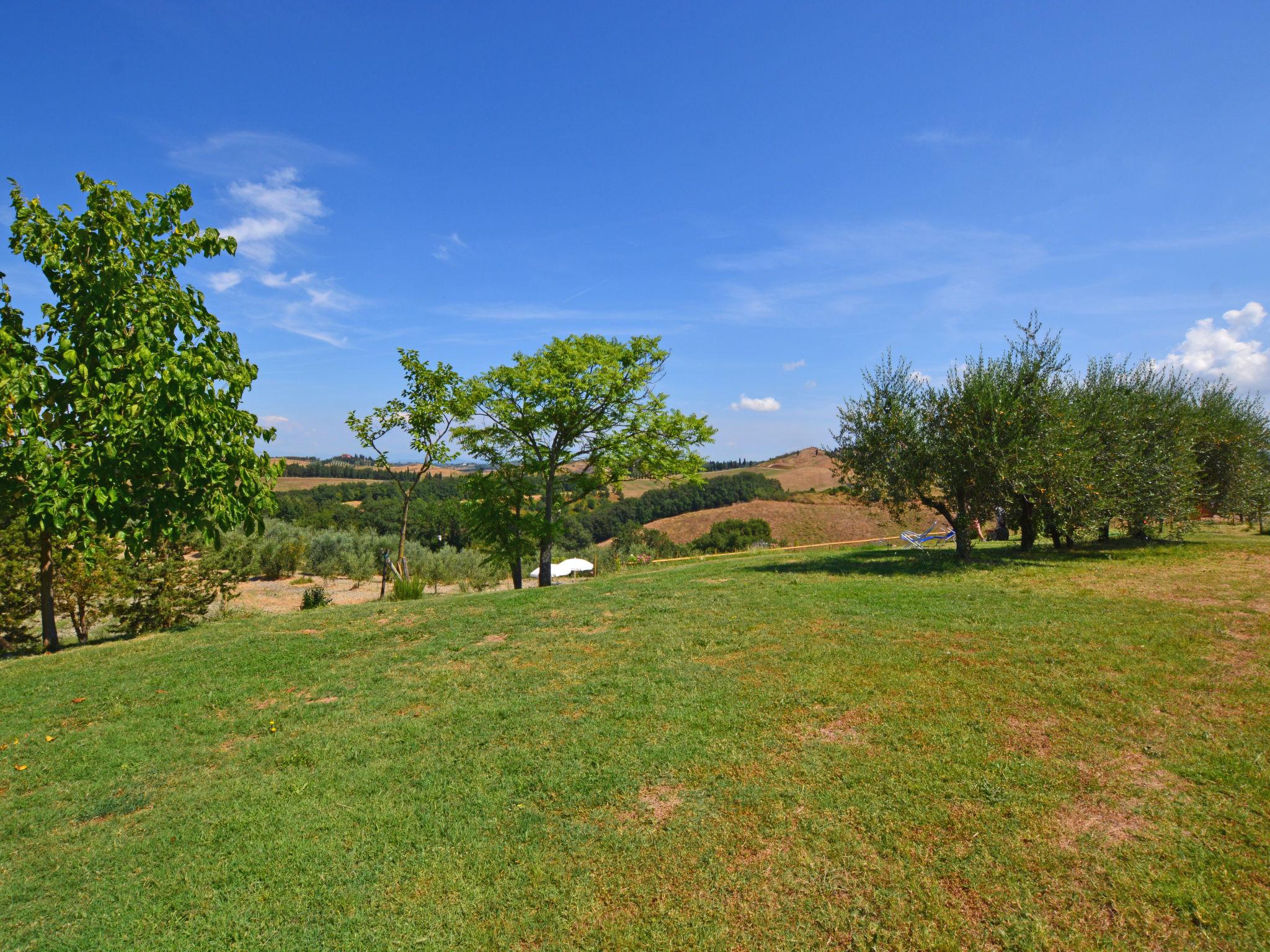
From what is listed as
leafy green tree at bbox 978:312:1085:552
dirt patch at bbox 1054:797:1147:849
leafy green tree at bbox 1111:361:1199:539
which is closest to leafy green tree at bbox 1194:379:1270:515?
leafy green tree at bbox 1111:361:1199:539

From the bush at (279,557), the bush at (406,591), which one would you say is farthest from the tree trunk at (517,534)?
the bush at (279,557)

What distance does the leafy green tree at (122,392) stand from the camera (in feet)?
18.7

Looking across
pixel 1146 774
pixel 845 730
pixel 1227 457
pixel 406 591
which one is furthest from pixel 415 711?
pixel 1227 457

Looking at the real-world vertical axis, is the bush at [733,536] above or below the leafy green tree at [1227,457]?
below

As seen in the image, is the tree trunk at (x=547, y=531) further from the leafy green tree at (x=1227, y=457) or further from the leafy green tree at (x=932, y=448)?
the leafy green tree at (x=1227, y=457)

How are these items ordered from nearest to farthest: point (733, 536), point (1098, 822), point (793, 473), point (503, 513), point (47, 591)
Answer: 1. point (1098, 822)
2. point (47, 591)
3. point (503, 513)
4. point (733, 536)
5. point (793, 473)

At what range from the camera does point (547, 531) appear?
1495cm

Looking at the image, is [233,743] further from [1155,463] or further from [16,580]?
[1155,463]

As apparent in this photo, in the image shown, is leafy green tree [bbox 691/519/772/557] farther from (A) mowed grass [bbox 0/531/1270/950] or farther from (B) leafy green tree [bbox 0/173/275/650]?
(B) leafy green tree [bbox 0/173/275/650]

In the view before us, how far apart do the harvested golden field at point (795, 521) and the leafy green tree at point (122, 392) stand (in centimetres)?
3881

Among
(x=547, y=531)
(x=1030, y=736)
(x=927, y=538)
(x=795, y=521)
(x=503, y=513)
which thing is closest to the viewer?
(x=1030, y=736)

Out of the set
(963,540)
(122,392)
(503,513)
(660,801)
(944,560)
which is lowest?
(660,801)

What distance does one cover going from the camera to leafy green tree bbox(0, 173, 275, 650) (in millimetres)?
5703

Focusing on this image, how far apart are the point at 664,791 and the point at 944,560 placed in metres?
11.7
